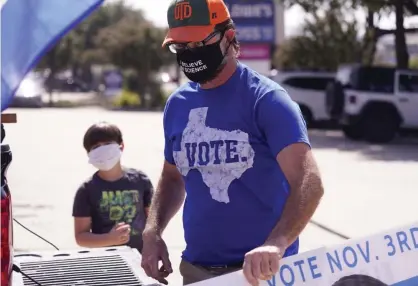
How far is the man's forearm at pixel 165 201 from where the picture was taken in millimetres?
3303

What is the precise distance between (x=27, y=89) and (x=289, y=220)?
104 feet

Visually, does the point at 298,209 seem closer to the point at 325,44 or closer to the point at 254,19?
the point at 254,19

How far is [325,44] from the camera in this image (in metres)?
30.7

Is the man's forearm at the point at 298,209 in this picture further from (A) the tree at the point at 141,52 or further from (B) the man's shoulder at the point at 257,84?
(A) the tree at the point at 141,52

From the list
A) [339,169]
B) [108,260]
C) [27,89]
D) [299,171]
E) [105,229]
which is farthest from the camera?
[27,89]

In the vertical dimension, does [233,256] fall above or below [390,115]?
above

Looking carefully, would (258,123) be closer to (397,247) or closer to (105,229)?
(397,247)

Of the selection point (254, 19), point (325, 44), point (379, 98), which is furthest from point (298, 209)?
point (325, 44)

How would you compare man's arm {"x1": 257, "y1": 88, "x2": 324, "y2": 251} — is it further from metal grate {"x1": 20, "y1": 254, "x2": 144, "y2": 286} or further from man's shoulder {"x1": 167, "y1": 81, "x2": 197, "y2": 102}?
metal grate {"x1": 20, "y1": 254, "x2": 144, "y2": 286}

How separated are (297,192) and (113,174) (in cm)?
203

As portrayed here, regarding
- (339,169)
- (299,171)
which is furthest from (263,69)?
(299,171)

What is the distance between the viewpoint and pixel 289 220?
2.71 meters

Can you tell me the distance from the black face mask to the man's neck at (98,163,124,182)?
5.48ft

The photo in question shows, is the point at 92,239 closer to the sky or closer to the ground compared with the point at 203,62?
closer to the ground
